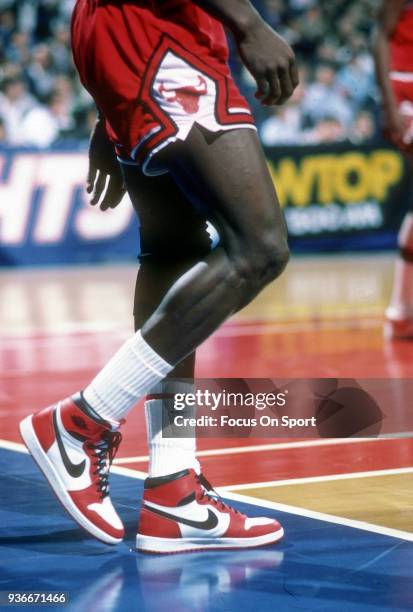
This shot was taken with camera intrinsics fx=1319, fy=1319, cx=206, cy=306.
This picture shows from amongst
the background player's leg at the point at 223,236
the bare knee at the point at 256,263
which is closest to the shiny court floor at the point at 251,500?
the background player's leg at the point at 223,236

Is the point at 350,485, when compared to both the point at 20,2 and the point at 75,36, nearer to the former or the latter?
the point at 75,36

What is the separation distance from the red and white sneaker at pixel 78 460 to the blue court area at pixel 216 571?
73mm

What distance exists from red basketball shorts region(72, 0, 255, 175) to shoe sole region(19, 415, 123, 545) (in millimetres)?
733

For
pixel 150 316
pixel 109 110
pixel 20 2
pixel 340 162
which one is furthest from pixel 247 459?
pixel 20 2

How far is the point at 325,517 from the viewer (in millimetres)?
3455

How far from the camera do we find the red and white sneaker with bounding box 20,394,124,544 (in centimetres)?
324

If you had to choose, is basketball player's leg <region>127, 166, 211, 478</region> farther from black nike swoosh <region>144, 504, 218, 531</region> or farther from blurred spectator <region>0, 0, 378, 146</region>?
blurred spectator <region>0, 0, 378, 146</region>

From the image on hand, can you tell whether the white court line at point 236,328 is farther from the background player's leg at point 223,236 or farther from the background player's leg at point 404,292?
the background player's leg at point 223,236

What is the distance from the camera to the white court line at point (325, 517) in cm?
326

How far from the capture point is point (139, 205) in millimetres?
3406

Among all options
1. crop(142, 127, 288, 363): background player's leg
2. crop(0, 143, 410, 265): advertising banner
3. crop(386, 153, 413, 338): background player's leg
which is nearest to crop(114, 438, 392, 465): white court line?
crop(142, 127, 288, 363): background player's leg

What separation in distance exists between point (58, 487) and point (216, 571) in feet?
1.59

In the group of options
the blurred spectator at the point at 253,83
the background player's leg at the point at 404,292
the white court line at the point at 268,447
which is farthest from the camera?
the blurred spectator at the point at 253,83

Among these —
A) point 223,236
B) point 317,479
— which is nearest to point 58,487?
point 223,236
